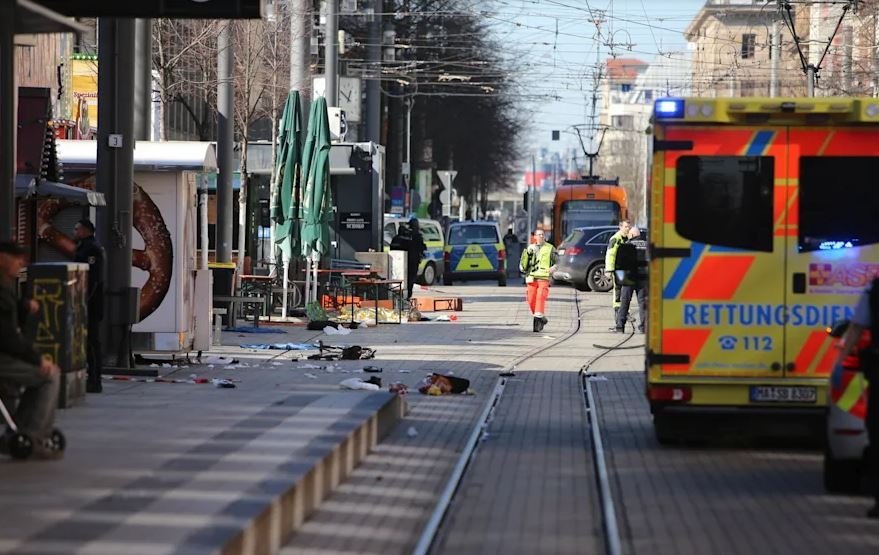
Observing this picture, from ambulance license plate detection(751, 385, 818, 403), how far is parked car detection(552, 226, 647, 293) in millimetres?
29539

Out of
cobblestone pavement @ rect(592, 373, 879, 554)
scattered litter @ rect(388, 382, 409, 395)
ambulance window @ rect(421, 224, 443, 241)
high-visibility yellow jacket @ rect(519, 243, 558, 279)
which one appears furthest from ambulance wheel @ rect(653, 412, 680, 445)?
ambulance window @ rect(421, 224, 443, 241)

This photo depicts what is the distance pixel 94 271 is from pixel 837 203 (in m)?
7.44

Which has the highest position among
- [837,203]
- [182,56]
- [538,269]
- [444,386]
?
[182,56]

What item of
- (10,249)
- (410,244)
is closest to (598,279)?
(410,244)

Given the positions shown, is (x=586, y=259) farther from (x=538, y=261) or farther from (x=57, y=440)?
(x=57, y=440)

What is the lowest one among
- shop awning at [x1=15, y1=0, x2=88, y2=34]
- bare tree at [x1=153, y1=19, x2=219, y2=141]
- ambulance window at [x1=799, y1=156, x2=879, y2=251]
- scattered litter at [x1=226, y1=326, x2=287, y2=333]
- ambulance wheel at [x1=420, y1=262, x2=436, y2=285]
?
scattered litter at [x1=226, y1=326, x2=287, y2=333]

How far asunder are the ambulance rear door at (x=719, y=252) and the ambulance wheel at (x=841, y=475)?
6.55 ft

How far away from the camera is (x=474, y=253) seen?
51.1 metres

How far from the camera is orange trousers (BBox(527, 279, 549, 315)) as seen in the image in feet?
91.1

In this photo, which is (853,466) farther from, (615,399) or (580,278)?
(580,278)

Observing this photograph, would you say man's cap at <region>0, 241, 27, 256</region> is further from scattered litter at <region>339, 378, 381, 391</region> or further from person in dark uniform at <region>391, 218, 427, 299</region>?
person in dark uniform at <region>391, 218, 427, 299</region>

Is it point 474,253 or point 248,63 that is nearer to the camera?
point 248,63

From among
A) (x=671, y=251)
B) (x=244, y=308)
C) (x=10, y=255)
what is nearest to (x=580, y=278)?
(x=244, y=308)

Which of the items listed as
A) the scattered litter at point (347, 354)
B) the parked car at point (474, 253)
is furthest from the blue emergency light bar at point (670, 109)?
the parked car at point (474, 253)
